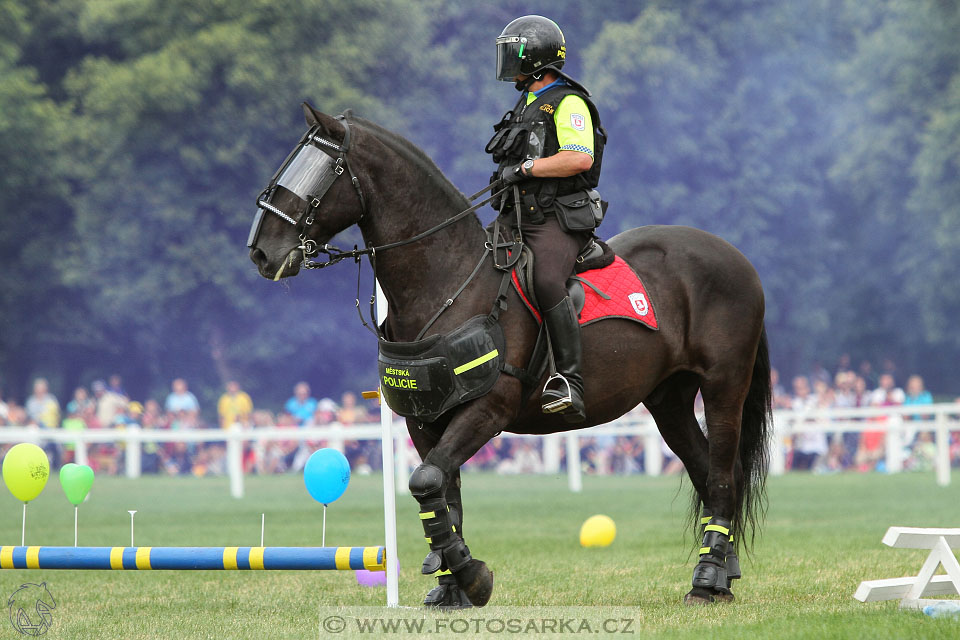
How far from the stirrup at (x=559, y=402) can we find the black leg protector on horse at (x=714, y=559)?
1460 mm

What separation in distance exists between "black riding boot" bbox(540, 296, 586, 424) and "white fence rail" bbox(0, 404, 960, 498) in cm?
924

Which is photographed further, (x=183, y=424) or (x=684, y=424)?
(x=183, y=424)

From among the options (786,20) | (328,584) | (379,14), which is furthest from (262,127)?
(328,584)

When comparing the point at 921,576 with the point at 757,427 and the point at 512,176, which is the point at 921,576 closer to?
the point at 757,427

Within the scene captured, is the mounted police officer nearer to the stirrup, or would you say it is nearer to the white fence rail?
the stirrup

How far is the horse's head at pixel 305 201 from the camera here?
6105 millimetres

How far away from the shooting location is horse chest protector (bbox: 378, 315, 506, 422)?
6.21 meters

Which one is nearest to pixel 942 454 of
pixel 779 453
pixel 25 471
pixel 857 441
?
pixel 779 453

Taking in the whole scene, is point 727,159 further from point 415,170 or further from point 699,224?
point 415,170

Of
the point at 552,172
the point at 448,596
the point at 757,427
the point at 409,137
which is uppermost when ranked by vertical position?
the point at 409,137

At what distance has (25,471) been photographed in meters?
6.93

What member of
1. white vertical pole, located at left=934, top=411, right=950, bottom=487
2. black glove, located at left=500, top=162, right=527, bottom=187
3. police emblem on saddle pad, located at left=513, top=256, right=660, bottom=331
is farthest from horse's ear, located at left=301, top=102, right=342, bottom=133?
white vertical pole, located at left=934, top=411, right=950, bottom=487

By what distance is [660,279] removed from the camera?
752 cm

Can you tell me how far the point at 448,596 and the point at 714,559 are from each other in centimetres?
169
